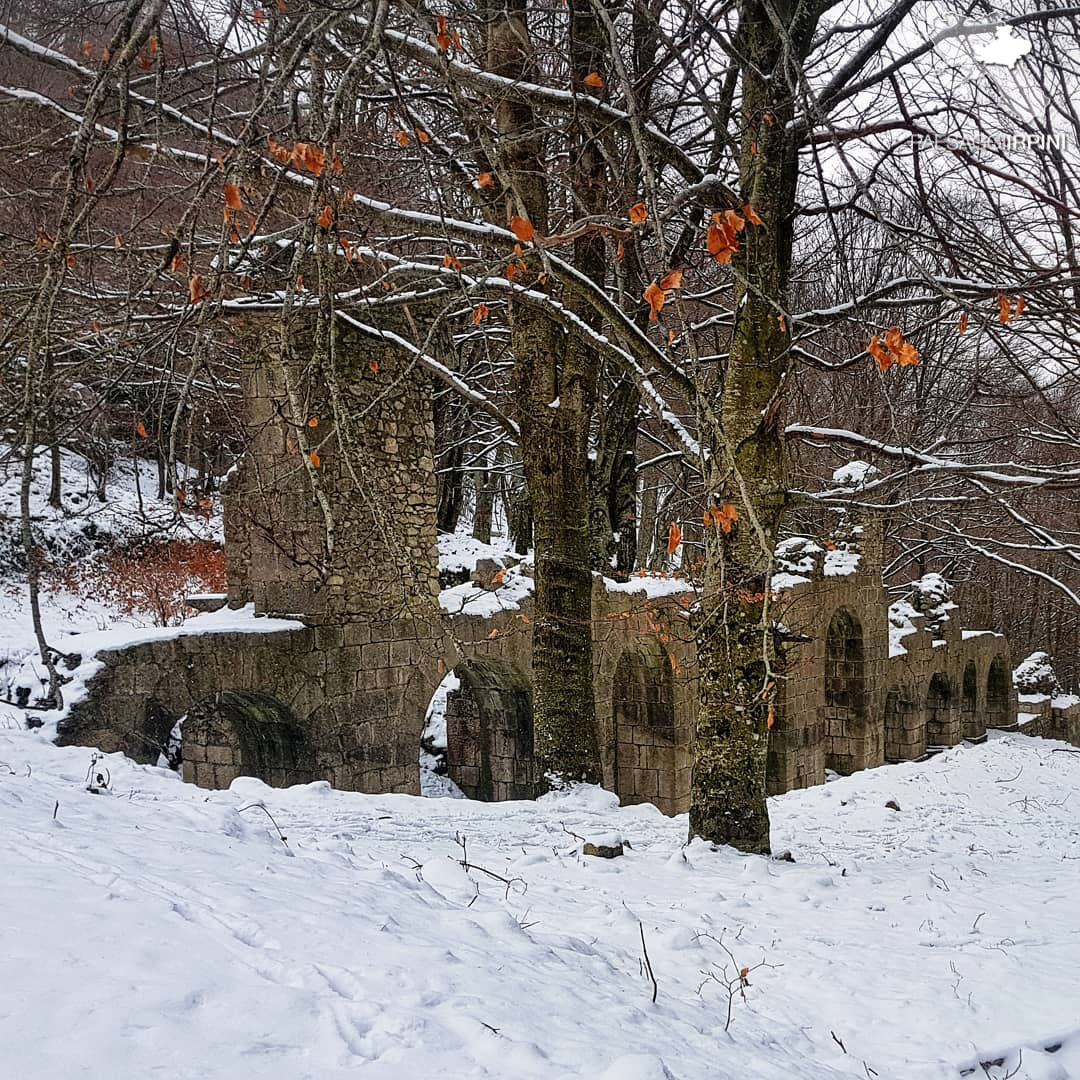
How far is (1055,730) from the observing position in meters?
22.6

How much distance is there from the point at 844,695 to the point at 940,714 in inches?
223

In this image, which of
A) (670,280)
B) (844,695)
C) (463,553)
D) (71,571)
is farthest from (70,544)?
(670,280)

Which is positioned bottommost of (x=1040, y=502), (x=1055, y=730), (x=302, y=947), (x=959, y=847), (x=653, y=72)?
(x=1055, y=730)

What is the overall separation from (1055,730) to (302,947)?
23.4 metres

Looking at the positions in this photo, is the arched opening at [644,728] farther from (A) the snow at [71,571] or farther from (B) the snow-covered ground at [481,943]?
(A) the snow at [71,571]

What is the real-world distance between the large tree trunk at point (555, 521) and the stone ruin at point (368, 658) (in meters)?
0.46

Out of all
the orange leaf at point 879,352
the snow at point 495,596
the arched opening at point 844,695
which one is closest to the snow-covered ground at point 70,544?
the snow at point 495,596

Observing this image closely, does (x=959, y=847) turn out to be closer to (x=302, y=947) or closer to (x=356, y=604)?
(x=356, y=604)

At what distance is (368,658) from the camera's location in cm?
1012

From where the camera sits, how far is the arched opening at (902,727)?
1872 centimetres

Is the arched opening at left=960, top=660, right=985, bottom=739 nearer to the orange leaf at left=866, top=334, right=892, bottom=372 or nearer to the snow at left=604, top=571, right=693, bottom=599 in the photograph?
the snow at left=604, top=571, right=693, bottom=599

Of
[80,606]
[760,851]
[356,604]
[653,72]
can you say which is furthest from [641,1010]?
[80,606]

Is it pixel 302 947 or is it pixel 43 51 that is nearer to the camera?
pixel 302 947

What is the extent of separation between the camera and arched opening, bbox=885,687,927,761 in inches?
737
